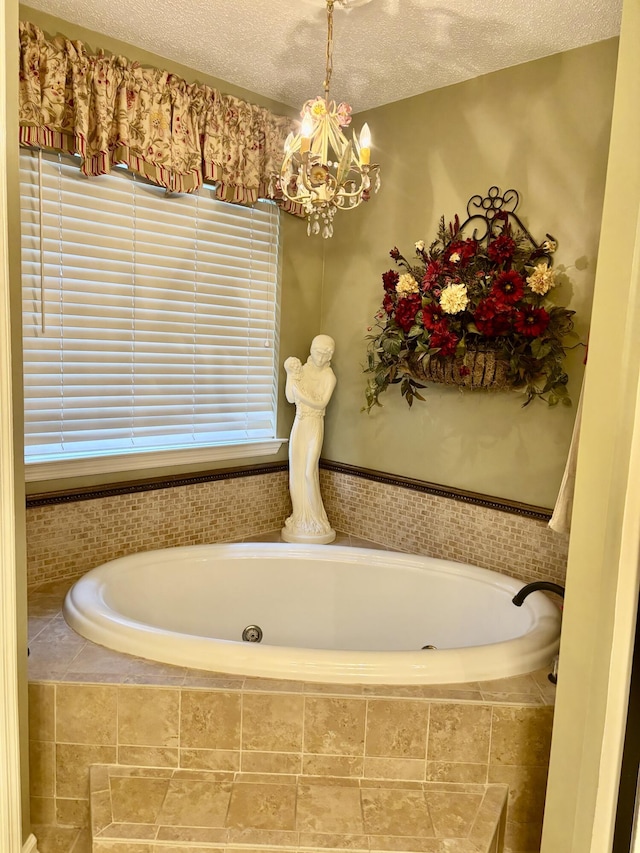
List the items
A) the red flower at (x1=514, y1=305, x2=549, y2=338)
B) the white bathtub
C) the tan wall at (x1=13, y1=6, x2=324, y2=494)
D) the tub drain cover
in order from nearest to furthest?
the white bathtub → the red flower at (x1=514, y1=305, x2=549, y2=338) → the tub drain cover → the tan wall at (x1=13, y1=6, x2=324, y2=494)

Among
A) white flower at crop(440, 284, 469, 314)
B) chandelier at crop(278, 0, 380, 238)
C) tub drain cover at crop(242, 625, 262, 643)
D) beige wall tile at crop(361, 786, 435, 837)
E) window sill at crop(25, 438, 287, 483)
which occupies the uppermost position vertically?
chandelier at crop(278, 0, 380, 238)

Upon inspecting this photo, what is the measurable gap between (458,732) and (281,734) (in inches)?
18.9

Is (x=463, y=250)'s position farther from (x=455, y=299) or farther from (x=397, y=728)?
(x=397, y=728)

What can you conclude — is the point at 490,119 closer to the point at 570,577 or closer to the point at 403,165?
the point at 403,165

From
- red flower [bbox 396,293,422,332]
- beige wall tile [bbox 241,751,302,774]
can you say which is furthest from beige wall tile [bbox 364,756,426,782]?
red flower [bbox 396,293,422,332]

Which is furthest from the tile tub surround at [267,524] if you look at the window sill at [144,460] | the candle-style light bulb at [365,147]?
the candle-style light bulb at [365,147]

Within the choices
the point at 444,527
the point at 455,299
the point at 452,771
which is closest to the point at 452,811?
the point at 452,771

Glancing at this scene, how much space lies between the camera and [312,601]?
2.57 meters

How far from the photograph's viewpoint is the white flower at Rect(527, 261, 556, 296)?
7.11ft

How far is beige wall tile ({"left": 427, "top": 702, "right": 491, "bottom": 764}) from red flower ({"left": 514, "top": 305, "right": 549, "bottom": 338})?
1300mm

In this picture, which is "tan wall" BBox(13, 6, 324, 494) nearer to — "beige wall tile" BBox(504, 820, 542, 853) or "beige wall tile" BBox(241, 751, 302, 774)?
"beige wall tile" BBox(241, 751, 302, 774)

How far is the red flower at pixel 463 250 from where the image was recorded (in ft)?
7.63

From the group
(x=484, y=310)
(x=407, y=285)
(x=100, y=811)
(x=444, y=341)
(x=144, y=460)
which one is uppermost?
(x=407, y=285)

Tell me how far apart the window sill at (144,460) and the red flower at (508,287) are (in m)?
1.36
